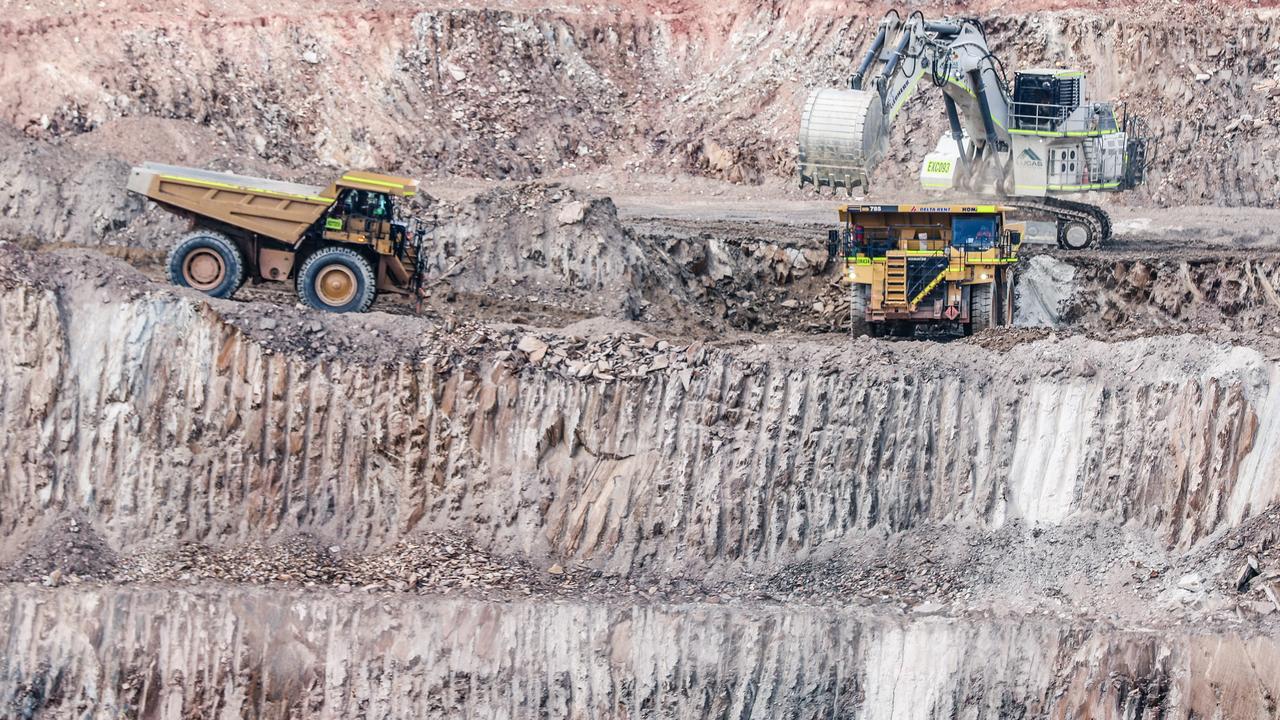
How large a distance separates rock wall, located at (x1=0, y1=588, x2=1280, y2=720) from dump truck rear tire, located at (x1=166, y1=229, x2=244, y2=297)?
594cm

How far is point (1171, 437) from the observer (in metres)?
27.1

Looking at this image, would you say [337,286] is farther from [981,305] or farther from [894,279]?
[981,305]

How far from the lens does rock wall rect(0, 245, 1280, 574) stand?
27.2m

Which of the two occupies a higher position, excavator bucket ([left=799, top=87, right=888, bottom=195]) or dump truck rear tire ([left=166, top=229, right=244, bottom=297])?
excavator bucket ([left=799, top=87, right=888, bottom=195])

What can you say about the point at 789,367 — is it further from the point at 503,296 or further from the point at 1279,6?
the point at 1279,6

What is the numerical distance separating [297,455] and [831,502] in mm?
6749

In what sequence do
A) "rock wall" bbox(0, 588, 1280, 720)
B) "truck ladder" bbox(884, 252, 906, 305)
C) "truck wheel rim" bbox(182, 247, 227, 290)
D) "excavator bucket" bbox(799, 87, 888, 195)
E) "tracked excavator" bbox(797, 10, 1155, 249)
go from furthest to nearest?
"tracked excavator" bbox(797, 10, 1155, 249) < "excavator bucket" bbox(799, 87, 888, 195) < "truck ladder" bbox(884, 252, 906, 305) < "truck wheel rim" bbox(182, 247, 227, 290) < "rock wall" bbox(0, 588, 1280, 720)

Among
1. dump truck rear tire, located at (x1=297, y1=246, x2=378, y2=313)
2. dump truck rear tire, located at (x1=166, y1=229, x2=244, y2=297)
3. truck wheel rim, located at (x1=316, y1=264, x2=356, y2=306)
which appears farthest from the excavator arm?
dump truck rear tire, located at (x1=166, y1=229, x2=244, y2=297)

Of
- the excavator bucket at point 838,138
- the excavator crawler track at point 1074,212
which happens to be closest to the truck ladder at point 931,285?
the excavator bucket at point 838,138

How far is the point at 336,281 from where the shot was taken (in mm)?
30016

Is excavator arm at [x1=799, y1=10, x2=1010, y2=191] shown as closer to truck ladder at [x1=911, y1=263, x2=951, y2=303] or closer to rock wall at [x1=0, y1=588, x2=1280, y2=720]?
truck ladder at [x1=911, y1=263, x2=951, y2=303]

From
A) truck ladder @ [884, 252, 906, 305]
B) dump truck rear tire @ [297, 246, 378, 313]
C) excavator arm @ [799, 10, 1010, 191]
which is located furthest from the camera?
excavator arm @ [799, 10, 1010, 191]

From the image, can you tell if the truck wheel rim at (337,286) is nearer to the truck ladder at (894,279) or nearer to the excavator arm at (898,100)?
the excavator arm at (898,100)

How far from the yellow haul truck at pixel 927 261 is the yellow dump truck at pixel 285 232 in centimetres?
689
